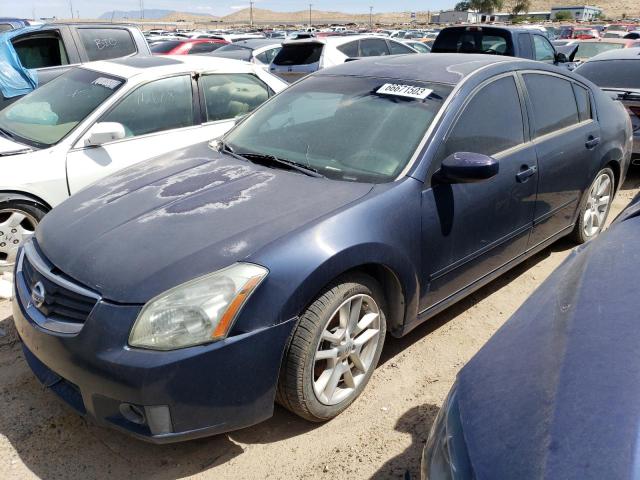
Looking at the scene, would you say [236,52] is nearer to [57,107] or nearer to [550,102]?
[57,107]

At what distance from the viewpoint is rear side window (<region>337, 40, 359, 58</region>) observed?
33.8ft

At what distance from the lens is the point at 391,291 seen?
2.83 meters

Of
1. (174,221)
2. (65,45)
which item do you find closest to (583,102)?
(174,221)

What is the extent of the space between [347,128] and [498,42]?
7.54m

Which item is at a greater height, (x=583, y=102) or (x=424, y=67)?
(x=424, y=67)

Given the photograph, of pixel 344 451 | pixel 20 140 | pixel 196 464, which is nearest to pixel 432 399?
pixel 344 451

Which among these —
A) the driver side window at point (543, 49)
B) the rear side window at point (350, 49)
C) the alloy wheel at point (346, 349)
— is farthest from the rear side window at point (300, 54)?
the alloy wheel at point (346, 349)

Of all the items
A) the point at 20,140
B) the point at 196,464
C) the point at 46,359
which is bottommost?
the point at 196,464

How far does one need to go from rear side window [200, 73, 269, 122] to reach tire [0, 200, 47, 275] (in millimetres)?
1611

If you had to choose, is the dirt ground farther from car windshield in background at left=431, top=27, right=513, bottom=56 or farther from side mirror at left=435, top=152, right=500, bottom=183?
car windshield in background at left=431, top=27, right=513, bottom=56

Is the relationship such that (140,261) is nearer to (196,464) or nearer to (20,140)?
(196,464)

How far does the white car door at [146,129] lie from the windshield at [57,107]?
182 millimetres

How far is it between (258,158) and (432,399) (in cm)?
160

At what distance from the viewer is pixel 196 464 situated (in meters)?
2.47
